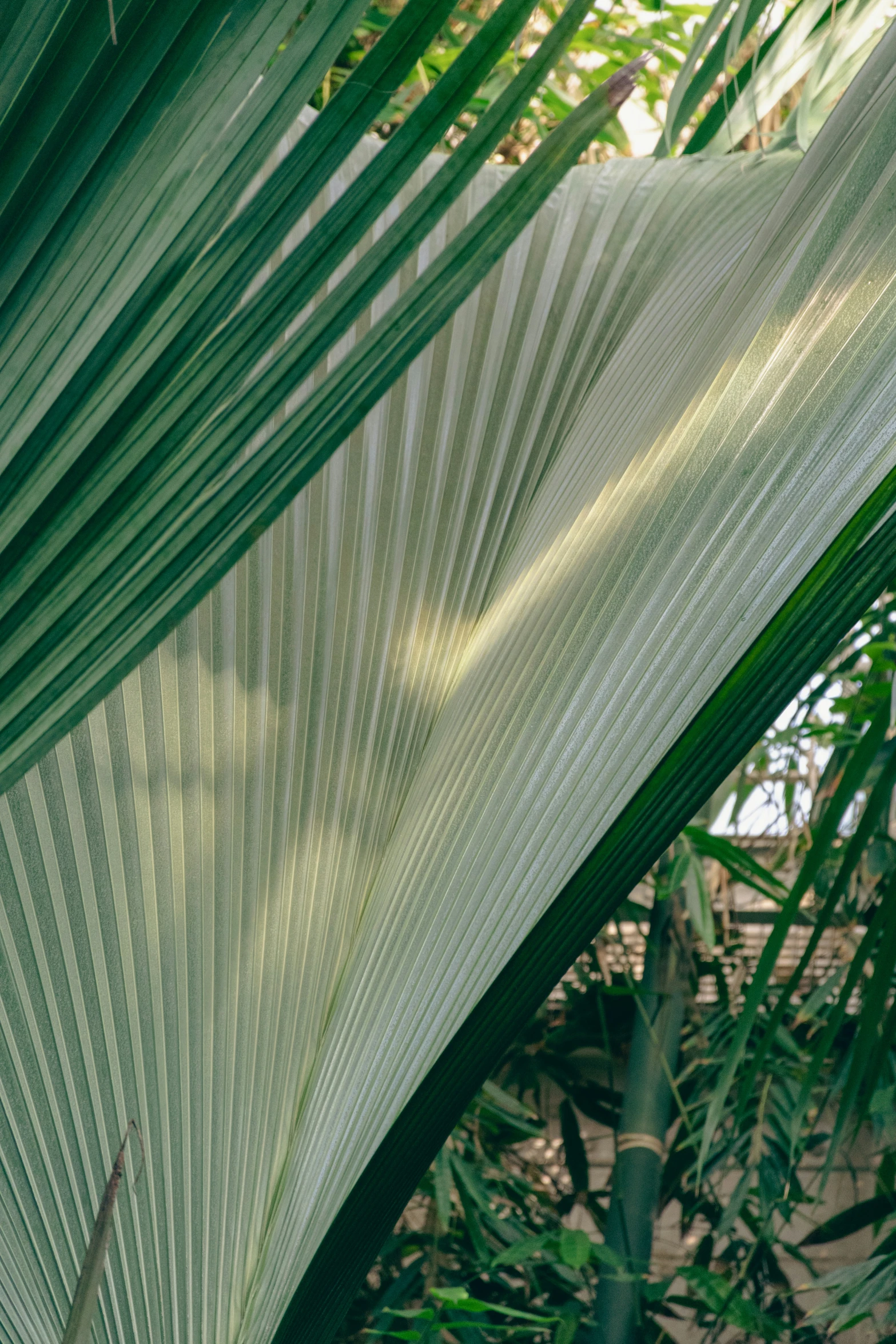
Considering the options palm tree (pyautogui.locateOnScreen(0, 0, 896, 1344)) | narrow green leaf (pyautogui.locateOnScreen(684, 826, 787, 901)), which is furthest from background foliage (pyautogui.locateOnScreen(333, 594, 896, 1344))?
palm tree (pyautogui.locateOnScreen(0, 0, 896, 1344))

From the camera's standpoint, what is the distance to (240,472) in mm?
177

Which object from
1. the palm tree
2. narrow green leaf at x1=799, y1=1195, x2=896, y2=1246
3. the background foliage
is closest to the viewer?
the palm tree

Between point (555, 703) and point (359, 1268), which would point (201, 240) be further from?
point (359, 1268)

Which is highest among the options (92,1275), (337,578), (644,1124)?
(337,578)

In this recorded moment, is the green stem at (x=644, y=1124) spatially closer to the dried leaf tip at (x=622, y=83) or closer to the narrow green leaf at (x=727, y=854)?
the narrow green leaf at (x=727, y=854)

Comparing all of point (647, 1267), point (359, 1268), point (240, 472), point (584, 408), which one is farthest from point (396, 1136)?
point (647, 1267)

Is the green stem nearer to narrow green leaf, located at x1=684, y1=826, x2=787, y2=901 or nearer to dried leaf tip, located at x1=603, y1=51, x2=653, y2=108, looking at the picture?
narrow green leaf, located at x1=684, y1=826, x2=787, y2=901

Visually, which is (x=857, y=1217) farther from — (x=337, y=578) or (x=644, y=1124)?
(x=337, y=578)

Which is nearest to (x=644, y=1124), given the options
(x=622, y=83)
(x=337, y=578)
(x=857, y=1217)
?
(x=857, y=1217)

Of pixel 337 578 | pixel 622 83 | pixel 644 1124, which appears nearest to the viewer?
pixel 622 83

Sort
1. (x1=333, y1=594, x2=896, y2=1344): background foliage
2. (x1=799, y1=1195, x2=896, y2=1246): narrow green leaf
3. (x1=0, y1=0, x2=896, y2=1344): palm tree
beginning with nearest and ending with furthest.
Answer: (x1=0, y1=0, x2=896, y2=1344): palm tree
(x1=333, y1=594, x2=896, y2=1344): background foliage
(x1=799, y1=1195, x2=896, y2=1246): narrow green leaf

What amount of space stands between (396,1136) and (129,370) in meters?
0.19

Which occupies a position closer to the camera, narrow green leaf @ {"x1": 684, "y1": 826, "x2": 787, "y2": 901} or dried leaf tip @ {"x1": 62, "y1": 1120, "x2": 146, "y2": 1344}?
dried leaf tip @ {"x1": 62, "y1": 1120, "x2": 146, "y2": 1344}

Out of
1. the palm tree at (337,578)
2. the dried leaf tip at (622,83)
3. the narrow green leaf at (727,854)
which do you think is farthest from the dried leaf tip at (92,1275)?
the narrow green leaf at (727,854)
